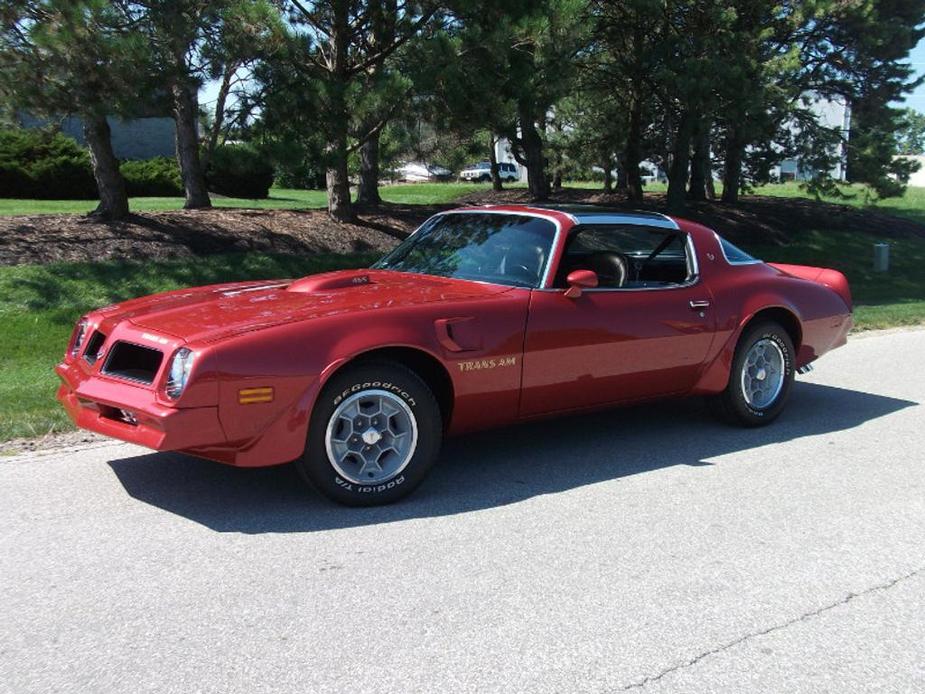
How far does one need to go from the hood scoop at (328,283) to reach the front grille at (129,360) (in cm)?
98

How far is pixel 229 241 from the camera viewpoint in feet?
43.1

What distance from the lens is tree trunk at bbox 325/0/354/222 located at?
11.5m

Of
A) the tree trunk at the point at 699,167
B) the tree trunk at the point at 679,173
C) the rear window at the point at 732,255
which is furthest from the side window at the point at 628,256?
the tree trunk at the point at 699,167

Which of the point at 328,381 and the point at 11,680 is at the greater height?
the point at 328,381

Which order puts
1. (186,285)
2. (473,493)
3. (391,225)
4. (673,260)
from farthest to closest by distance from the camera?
1. (391,225)
2. (186,285)
3. (673,260)
4. (473,493)

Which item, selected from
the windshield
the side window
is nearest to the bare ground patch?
the windshield

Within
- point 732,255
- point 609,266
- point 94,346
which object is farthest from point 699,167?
point 94,346

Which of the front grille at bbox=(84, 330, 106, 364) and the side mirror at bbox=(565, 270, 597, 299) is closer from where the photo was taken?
the front grille at bbox=(84, 330, 106, 364)

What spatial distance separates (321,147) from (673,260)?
20.5 ft

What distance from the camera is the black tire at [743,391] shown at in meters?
6.75

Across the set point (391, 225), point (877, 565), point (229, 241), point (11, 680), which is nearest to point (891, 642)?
point (877, 565)

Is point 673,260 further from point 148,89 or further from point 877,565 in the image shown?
point 148,89

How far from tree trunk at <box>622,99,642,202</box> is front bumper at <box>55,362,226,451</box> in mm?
16825

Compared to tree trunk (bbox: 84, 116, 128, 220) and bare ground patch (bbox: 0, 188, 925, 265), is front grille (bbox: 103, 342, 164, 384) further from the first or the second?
tree trunk (bbox: 84, 116, 128, 220)
